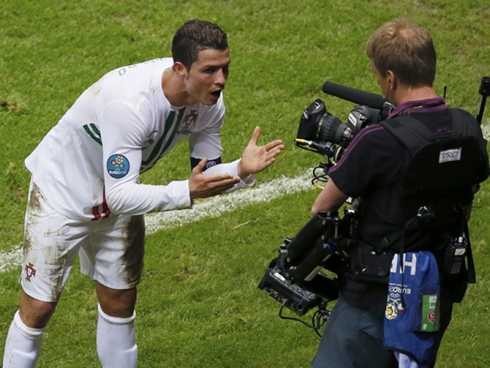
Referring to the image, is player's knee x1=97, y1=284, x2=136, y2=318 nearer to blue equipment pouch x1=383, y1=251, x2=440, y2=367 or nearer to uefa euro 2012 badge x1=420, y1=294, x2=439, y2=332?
blue equipment pouch x1=383, y1=251, x2=440, y2=367

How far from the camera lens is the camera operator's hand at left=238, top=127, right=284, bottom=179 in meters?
4.33

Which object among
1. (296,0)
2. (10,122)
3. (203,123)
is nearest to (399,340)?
(203,123)

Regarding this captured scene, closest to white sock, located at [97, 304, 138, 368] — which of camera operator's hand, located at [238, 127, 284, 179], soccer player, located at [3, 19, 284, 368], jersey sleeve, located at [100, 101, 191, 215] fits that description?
soccer player, located at [3, 19, 284, 368]

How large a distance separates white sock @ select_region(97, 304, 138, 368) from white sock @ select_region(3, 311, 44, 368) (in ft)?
1.05

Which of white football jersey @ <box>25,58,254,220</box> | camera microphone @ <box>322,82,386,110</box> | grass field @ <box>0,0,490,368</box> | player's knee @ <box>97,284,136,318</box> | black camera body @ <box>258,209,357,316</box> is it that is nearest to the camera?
black camera body @ <box>258,209,357,316</box>

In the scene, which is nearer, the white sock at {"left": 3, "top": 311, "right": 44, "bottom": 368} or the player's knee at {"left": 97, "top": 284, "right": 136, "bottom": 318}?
the white sock at {"left": 3, "top": 311, "right": 44, "bottom": 368}

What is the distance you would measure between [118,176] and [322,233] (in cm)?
93

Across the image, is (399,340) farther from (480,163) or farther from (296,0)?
(296,0)

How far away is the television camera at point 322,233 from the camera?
4.01 meters

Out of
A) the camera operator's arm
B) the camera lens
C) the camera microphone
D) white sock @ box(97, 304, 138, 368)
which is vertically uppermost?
the camera microphone

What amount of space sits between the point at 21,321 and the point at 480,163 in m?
2.31

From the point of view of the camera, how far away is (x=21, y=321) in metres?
4.77

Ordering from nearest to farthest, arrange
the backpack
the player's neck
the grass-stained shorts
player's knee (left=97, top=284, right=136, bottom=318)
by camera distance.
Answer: the backpack < the player's neck < the grass-stained shorts < player's knee (left=97, top=284, right=136, bottom=318)

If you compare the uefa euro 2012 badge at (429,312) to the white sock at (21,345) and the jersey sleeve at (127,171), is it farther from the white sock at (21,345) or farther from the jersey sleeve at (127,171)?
the white sock at (21,345)
